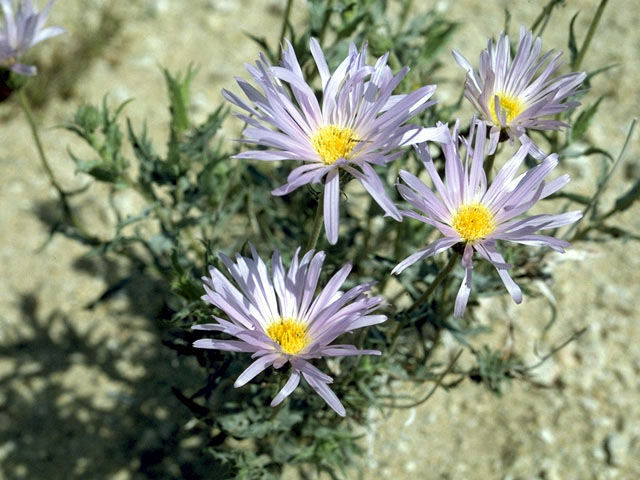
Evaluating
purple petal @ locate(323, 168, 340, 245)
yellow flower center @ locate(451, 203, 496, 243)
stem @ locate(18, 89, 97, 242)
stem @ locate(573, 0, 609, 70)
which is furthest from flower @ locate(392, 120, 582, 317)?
stem @ locate(18, 89, 97, 242)

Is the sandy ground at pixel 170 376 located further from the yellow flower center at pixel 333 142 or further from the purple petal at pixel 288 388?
the yellow flower center at pixel 333 142

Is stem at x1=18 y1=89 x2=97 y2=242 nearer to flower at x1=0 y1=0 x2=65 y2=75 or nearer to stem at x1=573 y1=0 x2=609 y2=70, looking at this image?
flower at x1=0 y1=0 x2=65 y2=75

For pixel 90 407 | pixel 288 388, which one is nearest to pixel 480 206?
pixel 288 388

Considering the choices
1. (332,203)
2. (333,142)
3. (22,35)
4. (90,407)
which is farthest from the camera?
(90,407)

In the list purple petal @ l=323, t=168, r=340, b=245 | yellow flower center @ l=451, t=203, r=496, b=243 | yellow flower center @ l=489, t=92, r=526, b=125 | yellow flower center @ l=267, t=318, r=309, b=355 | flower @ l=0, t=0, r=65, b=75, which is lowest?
yellow flower center @ l=267, t=318, r=309, b=355

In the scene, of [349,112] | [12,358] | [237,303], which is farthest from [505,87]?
[12,358]

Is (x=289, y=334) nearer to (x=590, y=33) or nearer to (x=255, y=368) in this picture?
(x=255, y=368)
